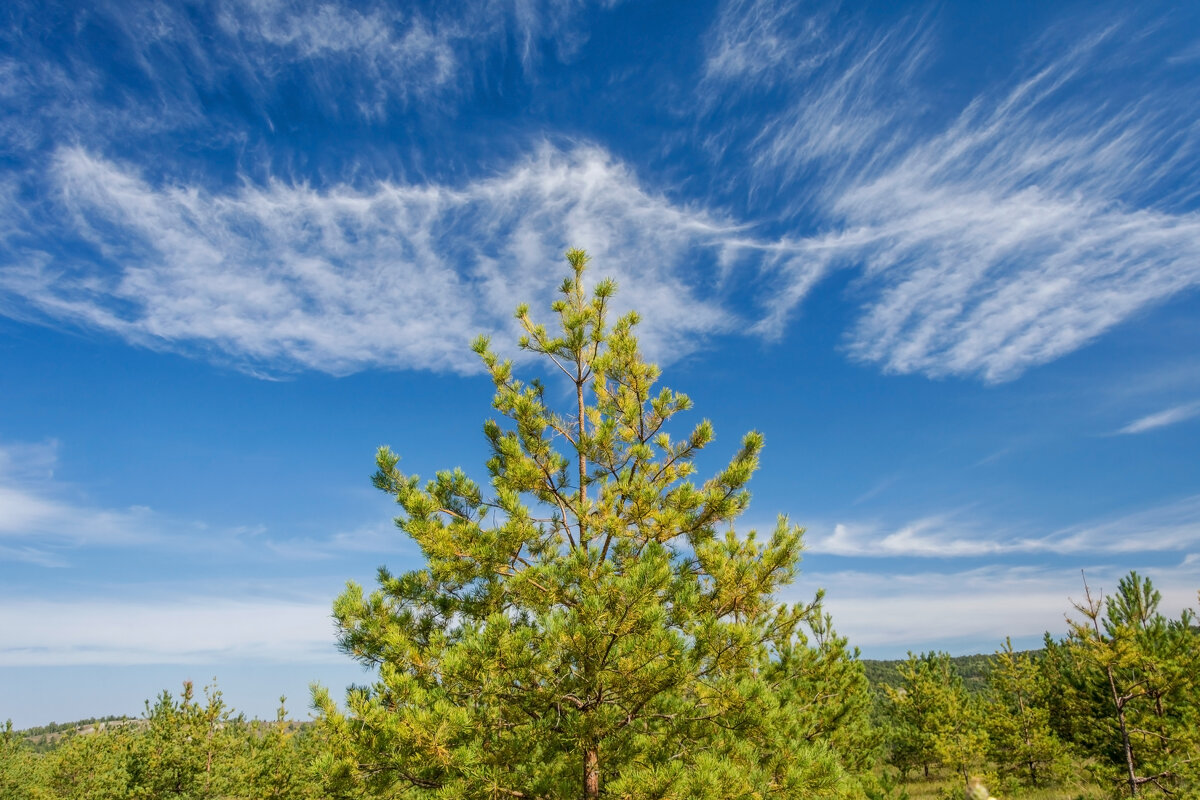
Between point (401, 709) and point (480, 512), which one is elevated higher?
point (480, 512)

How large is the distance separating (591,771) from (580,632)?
225 cm

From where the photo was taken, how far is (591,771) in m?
6.32

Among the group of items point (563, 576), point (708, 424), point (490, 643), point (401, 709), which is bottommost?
point (401, 709)

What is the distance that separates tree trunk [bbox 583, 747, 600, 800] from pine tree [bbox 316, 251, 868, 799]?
0.08 feet

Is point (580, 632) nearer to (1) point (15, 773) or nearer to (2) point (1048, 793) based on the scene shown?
(2) point (1048, 793)

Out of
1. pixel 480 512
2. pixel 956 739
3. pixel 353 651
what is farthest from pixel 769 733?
pixel 956 739

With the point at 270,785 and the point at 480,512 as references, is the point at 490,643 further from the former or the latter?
the point at 270,785

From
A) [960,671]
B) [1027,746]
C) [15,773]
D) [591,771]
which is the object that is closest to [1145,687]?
[1027,746]

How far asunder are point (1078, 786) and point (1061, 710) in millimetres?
4882

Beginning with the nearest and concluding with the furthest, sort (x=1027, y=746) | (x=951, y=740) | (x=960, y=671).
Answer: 1. (x=1027, y=746)
2. (x=951, y=740)
3. (x=960, y=671)

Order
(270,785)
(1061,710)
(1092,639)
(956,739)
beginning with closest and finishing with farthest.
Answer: (1092,639) → (270,785) → (956,739) → (1061,710)

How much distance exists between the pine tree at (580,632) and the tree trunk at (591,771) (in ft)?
0.08

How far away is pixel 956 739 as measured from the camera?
24.3 metres

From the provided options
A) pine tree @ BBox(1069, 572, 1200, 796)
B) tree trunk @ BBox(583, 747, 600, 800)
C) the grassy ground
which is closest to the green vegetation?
tree trunk @ BBox(583, 747, 600, 800)
